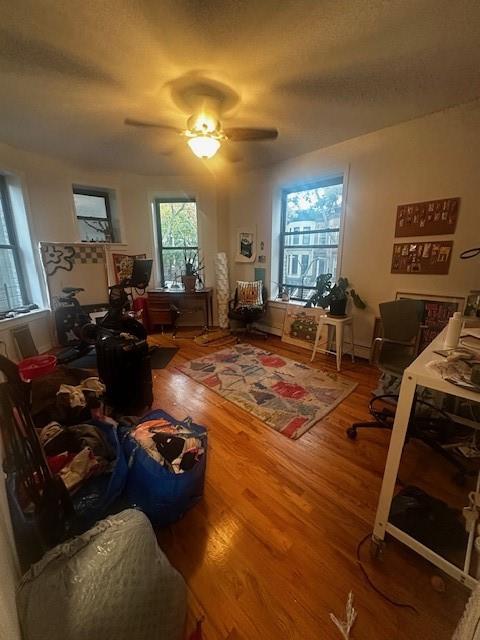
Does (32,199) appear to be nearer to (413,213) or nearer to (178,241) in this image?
(178,241)

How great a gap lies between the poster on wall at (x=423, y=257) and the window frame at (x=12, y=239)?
466cm

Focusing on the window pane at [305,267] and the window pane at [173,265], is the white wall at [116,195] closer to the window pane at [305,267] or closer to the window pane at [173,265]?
the window pane at [173,265]

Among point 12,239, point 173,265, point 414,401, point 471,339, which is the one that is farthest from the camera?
point 173,265

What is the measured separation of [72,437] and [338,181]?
3750mm

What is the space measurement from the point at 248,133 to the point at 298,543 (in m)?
3.02

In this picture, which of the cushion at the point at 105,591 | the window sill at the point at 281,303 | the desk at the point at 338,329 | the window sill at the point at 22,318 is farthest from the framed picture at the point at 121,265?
the cushion at the point at 105,591

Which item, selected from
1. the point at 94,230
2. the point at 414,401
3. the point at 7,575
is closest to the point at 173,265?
the point at 94,230

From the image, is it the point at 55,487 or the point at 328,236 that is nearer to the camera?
the point at 55,487

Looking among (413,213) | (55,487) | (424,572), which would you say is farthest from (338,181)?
(55,487)

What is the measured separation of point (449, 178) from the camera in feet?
7.79

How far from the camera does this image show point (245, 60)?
166 centimetres

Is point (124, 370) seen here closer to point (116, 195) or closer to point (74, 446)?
point (74, 446)

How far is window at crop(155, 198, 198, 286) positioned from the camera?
14.6ft

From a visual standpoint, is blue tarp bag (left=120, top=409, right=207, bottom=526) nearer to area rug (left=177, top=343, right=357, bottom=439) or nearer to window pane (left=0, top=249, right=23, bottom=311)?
area rug (left=177, top=343, right=357, bottom=439)
